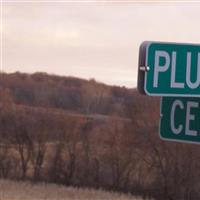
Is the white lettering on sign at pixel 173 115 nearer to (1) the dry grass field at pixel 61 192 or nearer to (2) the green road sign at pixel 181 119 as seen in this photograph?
(2) the green road sign at pixel 181 119

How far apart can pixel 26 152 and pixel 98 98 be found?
6.07 m

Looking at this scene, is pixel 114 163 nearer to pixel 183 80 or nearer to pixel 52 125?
pixel 52 125

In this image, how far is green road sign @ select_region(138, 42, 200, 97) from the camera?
9.05 ft

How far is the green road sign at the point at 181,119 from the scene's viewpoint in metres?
2.90

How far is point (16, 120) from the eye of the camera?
38438 mm

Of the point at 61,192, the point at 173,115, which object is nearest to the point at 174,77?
the point at 173,115

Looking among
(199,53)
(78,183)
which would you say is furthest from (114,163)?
(199,53)

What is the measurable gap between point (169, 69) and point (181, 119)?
0.26m

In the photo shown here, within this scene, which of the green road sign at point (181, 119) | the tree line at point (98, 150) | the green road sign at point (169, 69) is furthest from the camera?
the tree line at point (98, 150)

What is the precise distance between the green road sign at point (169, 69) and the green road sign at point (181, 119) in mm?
87

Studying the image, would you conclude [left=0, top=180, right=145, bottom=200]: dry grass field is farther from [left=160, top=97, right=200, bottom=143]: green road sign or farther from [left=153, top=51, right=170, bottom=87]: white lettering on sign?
[left=153, top=51, right=170, bottom=87]: white lettering on sign

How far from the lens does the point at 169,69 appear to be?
285 cm

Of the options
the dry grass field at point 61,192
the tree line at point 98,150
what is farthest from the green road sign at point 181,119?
the tree line at point 98,150

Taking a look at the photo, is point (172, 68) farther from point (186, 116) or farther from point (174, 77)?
point (186, 116)
